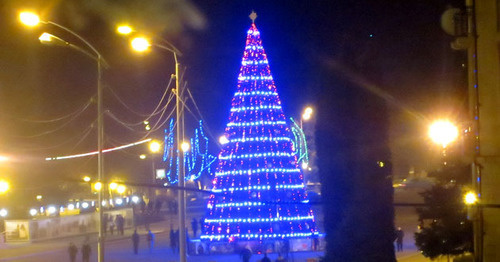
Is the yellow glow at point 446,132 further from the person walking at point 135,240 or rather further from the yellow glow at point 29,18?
the person walking at point 135,240

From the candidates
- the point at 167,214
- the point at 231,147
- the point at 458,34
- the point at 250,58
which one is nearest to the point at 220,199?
the point at 231,147

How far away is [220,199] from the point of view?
97.8 ft

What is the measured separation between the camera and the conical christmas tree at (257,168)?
Answer: 2892cm

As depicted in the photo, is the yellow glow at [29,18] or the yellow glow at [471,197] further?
the yellow glow at [471,197]

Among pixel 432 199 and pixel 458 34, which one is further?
pixel 432 199

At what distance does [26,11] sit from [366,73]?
6622 millimetres

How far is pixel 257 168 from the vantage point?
29.0 m

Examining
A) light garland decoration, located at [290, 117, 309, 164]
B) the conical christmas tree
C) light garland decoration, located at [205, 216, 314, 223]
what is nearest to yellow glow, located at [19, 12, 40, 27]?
the conical christmas tree

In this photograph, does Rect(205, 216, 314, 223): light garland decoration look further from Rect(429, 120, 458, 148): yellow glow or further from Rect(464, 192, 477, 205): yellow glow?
Rect(464, 192, 477, 205): yellow glow

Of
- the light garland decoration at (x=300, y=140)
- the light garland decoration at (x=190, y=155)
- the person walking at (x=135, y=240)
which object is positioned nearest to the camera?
the person walking at (x=135, y=240)

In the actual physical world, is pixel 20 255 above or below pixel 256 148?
below

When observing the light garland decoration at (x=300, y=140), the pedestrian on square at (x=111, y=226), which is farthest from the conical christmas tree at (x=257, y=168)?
the pedestrian on square at (x=111, y=226)

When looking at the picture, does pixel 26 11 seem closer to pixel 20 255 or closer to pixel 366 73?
pixel 366 73

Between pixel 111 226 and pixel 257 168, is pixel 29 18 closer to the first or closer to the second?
pixel 257 168
